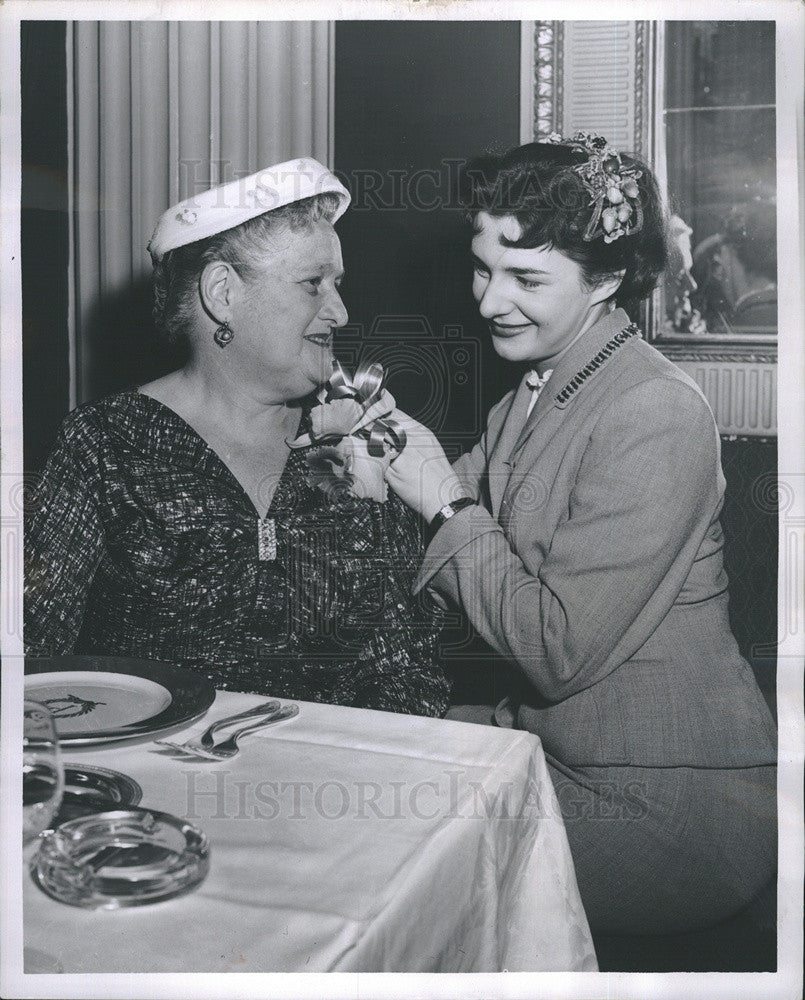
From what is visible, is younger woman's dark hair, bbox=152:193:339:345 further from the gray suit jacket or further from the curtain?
the gray suit jacket

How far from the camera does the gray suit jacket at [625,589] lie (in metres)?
1.16

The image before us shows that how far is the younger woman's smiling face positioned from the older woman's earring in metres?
0.36

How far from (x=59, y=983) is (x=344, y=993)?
0.28m

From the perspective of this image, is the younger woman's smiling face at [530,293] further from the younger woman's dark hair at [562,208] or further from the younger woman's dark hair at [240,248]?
the younger woman's dark hair at [240,248]

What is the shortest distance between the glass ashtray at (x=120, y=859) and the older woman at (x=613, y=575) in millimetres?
573

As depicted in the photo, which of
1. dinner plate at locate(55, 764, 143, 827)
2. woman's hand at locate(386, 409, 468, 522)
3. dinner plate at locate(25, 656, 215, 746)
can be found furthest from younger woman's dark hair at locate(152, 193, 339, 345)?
dinner plate at locate(55, 764, 143, 827)

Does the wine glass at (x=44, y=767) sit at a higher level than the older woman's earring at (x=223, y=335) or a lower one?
lower

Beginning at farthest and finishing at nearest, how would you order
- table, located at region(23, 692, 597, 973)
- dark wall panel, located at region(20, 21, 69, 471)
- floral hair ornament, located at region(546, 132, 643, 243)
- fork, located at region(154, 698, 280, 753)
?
floral hair ornament, located at region(546, 132, 643, 243)
dark wall panel, located at region(20, 21, 69, 471)
fork, located at region(154, 698, 280, 753)
table, located at region(23, 692, 597, 973)

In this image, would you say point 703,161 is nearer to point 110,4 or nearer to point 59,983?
point 110,4

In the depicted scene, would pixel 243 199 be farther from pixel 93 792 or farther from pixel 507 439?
pixel 93 792

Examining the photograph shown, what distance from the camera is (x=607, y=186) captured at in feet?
4.12

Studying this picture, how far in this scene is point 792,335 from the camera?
3.73 feet

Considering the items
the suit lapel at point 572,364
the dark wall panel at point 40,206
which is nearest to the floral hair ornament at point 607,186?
Answer: the suit lapel at point 572,364

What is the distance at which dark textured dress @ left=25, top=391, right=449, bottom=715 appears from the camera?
1.29 metres
